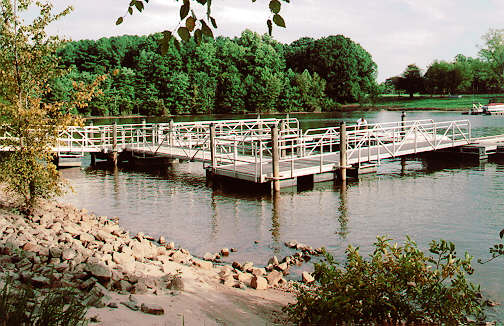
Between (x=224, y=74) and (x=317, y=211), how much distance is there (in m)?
73.4

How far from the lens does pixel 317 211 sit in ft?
52.3

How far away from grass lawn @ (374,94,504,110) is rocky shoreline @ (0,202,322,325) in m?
88.2

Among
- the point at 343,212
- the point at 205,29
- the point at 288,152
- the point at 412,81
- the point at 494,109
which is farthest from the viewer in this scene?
the point at 412,81

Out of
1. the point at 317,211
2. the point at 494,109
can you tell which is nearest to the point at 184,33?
the point at 317,211

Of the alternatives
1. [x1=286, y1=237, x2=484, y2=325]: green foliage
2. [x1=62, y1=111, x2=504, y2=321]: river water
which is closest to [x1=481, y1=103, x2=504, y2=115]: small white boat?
[x1=62, y1=111, x2=504, y2=321]: river water

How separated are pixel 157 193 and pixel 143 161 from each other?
8547 mm

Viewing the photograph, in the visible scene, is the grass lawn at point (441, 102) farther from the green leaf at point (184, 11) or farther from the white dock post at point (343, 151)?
the green leaf at point (184, 11)

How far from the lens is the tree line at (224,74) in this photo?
8119cm

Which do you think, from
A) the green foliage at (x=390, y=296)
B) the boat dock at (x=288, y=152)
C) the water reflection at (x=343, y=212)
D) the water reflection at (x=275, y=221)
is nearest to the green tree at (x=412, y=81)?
the boat dock at (x=288, y=152)

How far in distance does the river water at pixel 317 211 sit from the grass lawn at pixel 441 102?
7547 cm

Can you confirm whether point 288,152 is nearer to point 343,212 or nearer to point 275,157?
point 275,157

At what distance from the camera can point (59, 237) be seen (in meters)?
10.0

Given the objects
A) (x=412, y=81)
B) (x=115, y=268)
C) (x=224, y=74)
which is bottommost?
(x=115, y=268)

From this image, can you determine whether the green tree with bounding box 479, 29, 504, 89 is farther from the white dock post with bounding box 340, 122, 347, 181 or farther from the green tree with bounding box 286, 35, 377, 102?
the white dock post with bounding box 340, 122, 347, 181
